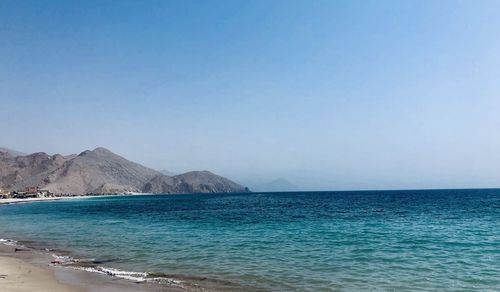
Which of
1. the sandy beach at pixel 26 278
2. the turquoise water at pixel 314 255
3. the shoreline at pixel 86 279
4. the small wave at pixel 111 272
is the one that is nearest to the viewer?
the sandy beach at pixel 26 278

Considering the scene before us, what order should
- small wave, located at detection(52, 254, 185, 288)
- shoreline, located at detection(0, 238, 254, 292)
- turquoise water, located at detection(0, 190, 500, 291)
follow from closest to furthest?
1. shoreline, located at detection(0, 238, 254, 292)
2. turquoise water, located at detection(0, 190, 500, 291)
3. small wave, located at detection(52, 254, 185, 288)

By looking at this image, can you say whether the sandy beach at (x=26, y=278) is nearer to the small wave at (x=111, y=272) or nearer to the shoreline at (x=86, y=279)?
the shoreline at (x=86, y=279)

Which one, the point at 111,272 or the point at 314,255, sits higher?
the point at 314,255

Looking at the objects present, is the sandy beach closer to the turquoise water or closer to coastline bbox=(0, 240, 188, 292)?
coastline bbox=(0, 240, 188, 292)

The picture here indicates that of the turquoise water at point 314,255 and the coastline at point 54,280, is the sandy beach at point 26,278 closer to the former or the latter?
the coastline at point 54,280

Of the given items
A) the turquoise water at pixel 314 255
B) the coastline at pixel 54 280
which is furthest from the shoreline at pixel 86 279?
the turquoise water at pixel 314 255

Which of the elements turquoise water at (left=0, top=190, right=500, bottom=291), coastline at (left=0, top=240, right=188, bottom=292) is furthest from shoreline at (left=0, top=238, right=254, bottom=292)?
turquoise water at (left=0, top=190, right=500, bottom=291)

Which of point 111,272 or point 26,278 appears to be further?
point 111,272

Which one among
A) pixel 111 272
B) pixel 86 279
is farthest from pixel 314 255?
pixel 86 279

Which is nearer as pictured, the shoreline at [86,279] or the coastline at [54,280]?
the coastline at [54,280]

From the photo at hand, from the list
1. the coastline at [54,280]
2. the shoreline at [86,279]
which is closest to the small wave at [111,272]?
the shoreline at [86,279]

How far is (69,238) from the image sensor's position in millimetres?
31984

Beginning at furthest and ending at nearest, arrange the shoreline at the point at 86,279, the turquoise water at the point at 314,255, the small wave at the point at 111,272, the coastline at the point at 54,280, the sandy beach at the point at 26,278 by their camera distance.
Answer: the small wave at the point at 111,272 < the turquoise water at the point at 314,255 < the shoreline at the point at 86,279 < the coastline at the point at 54,280 < the sandy beach at the point at 26,278

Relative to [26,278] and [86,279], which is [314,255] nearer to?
[86,279]
